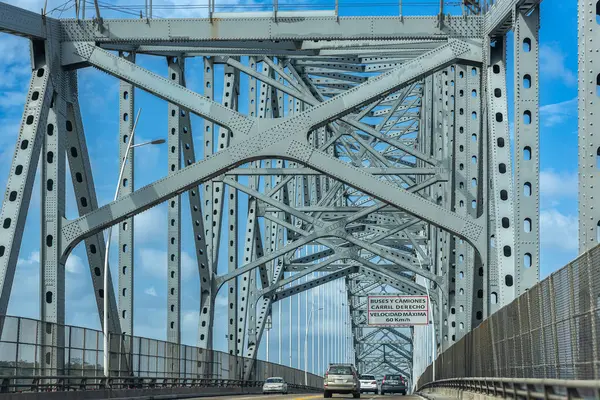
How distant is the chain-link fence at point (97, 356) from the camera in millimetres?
23516

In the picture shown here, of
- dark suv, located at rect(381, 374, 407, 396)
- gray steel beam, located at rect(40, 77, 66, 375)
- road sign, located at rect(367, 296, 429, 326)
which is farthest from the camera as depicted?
dark suv, located at rect(381, 374, 407, 396)

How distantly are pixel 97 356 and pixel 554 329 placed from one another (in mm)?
17963

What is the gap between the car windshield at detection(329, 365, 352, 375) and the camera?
4590cm

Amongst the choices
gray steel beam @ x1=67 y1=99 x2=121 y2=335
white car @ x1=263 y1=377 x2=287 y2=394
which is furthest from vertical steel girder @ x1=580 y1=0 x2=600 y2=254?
white car @ x1=263 y1=377 x2=287 y2=394

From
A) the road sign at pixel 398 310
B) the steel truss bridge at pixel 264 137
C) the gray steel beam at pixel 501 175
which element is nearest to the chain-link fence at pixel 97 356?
the steel truss bridge at pixel 264 137

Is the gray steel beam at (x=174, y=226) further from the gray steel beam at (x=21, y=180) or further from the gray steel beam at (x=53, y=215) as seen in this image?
the gray steel beam at (x=21, y=180)

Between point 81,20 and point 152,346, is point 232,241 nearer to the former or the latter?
point 152,346

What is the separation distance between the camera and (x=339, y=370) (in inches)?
1817

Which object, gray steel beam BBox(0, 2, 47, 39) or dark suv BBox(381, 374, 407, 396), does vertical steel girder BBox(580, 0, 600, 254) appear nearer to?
gray steel beam BBox(0, 2, 47, 39)

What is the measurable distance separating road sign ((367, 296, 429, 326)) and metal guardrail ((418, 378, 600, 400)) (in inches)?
1431

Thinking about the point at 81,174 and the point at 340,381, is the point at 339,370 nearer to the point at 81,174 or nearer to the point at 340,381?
the point at 340,381

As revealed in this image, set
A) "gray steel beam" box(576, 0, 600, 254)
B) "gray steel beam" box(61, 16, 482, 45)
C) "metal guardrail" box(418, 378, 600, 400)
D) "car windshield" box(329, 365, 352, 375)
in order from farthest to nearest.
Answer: "car windshield" box(329, 365, 352, 375), "gray steel beam" box(61, 16, 482, 45), "gray steel beam" box(576, 0, 600, 254), "metal guardrail" box(418, 378, 600, 400)

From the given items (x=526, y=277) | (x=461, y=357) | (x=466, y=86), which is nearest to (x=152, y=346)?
(x=461, y=357)

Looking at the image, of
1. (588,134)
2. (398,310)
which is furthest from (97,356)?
(398,310)
